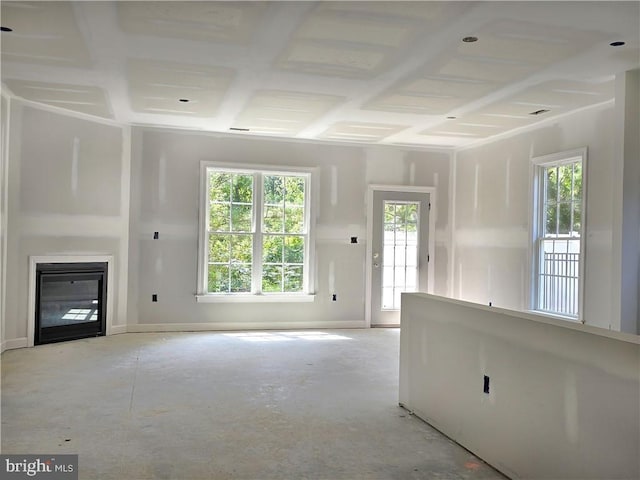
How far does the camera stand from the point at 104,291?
22.4ft

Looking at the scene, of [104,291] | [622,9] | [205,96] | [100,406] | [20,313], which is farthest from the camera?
[104,291]

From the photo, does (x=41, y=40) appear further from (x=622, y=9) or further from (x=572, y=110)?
(x=572, y=110)

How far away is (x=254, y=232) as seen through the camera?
761 cm

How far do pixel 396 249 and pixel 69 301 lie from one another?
4.44 metres

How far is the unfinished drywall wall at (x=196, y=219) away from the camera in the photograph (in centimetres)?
716

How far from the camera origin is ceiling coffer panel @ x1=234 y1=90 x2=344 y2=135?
18.0 ft

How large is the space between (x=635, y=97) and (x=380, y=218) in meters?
4.10

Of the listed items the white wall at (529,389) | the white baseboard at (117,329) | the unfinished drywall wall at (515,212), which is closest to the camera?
the white wall at (529,389)

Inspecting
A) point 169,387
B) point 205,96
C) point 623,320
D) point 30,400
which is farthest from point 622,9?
point 30,400

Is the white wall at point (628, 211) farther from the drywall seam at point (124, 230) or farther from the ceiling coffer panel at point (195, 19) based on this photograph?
the drywall seam at point (124, 230)

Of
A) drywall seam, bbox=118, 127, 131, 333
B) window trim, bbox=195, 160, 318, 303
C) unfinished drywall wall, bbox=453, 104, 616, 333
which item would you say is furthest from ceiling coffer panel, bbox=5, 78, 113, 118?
unfinished drywall wall, bbox=453, 104, 616, 333

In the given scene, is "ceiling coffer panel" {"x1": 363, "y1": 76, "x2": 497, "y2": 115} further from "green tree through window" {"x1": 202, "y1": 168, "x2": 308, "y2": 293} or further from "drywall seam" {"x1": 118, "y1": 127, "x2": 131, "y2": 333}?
"drywall seam" {"x1": 118, "y1": 127, "x2": 131, "y2": 333}

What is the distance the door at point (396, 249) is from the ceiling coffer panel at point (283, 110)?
6.11 feet

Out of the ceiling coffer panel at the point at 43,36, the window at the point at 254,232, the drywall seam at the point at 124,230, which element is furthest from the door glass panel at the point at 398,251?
the ceiling coffer panel at the point at 43,36
